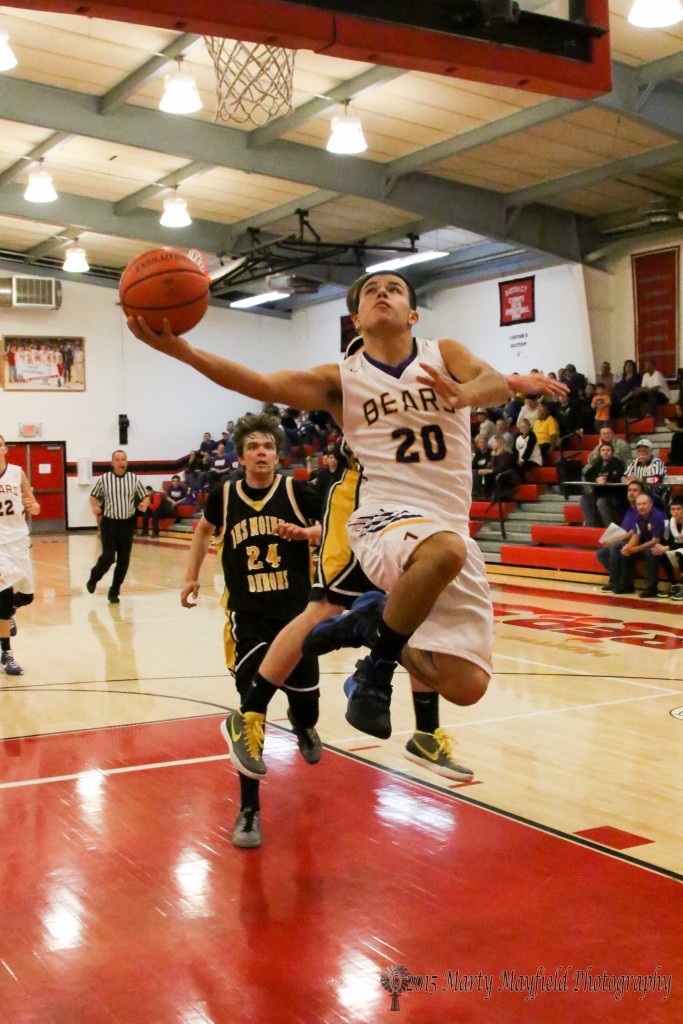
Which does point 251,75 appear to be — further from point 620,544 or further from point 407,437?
point 620,544

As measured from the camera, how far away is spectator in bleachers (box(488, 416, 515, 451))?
1773 cm

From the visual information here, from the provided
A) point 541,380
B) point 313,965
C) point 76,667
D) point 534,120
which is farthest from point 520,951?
point 534,120

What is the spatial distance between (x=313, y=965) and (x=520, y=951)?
26.1 inches

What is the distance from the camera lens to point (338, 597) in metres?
4.33

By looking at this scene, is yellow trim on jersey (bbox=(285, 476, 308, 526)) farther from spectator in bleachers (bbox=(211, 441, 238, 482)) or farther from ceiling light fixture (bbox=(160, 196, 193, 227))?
spectator in bleachers (bbox=(211, 441, 238, 482))

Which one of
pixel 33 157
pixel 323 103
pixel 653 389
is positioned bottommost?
pixel 653 389

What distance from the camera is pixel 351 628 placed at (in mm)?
4109

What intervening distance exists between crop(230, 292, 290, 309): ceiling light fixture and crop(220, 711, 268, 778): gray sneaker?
832 inches

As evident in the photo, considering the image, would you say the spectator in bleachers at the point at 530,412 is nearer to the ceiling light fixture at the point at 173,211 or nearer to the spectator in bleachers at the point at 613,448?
the spectator in bleachers at the point at 613,448

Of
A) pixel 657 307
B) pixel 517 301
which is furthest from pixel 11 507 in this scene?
pixel 517 301

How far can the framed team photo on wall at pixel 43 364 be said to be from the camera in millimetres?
26578

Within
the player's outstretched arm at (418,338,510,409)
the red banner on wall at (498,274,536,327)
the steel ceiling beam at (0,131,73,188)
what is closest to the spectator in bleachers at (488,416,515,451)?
the red banner on wall at (498,274,536,327)

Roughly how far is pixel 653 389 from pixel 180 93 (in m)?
9.77

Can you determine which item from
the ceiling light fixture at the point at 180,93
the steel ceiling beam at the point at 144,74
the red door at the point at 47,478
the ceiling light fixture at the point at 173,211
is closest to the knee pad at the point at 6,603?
the ceiling light fixture at the point at 180,93
